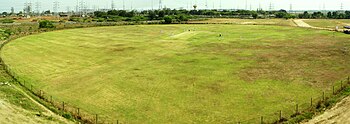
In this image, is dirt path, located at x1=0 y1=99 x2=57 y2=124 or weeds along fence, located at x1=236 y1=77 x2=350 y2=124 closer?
dirt path, located at x1=0 y1=99 x2=57 y2=124

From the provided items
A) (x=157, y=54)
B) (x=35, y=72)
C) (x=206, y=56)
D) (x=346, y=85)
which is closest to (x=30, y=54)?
(x=35, y=72)

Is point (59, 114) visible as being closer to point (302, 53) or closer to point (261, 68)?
point (261, 68)

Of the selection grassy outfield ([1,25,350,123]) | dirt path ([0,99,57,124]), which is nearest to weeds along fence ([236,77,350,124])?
grassy outfield ([1,25,350,123])

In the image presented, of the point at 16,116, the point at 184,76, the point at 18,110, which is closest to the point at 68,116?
the point at 18,110

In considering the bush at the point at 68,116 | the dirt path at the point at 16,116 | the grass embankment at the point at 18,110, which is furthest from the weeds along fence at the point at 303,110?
the grass embankment at the point at 18,110

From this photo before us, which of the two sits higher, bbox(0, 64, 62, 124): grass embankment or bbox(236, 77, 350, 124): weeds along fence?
bbox(0, 64, 62, 124): grass embankment

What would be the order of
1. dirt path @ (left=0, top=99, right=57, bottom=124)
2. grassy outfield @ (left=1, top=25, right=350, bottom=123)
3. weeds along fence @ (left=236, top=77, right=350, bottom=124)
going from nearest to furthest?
dirt path @ (left=0, top=99, right=57, bottom=124), weeds along fence @ (left=236, top=77, right=350, bottom=124), grassy outfield @ (left=1, top=25, right=350, bottom=123)

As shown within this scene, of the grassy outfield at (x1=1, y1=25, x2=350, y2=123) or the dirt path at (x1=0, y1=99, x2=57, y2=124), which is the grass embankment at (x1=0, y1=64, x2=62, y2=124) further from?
the grassy outfield at (x1=1, y1=25, x2=350, y2=123)

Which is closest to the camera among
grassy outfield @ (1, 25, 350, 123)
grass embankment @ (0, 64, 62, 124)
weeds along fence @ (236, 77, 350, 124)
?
grass embankment @ (0, 64, 62, 124)
